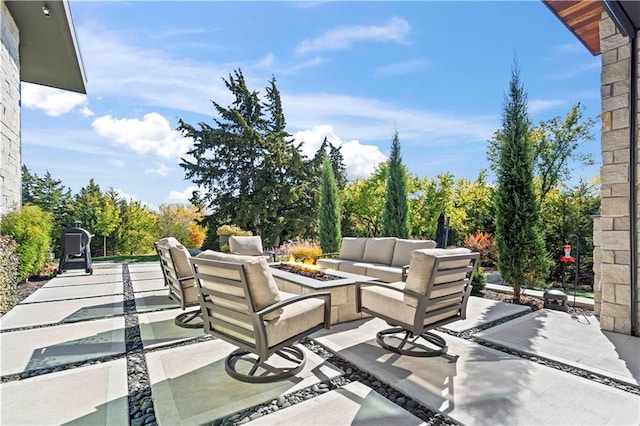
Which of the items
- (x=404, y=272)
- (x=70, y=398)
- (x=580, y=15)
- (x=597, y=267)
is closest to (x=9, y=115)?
(x=70, y=398)

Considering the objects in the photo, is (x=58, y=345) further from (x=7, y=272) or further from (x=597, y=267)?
(x=597, y=267)

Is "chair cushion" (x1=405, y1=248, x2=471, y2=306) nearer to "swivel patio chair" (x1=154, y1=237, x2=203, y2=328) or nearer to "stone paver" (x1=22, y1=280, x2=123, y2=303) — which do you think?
"swivel patio chair" (x1=154, y1=237, x2=203, y2=328)

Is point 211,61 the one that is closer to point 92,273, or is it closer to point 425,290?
point 92,273

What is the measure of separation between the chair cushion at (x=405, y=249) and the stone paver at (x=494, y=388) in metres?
A: 2.89

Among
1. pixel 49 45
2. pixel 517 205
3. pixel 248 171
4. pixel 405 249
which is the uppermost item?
pixel 49 45

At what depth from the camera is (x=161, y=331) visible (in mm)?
3775

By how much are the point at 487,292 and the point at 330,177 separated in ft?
21.8

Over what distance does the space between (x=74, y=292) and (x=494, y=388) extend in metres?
6.93

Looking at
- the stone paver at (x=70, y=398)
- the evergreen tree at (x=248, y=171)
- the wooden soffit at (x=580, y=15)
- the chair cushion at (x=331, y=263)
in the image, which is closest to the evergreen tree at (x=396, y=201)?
the chair cushion at (x=331, y=263)

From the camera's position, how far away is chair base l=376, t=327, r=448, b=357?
3.08 m

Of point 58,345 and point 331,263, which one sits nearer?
point 58,345

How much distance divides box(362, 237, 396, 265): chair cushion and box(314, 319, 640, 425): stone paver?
3.30 meters

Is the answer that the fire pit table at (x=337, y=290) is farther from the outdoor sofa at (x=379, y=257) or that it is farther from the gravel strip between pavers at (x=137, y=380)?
the gravel strip between pavers at (x=137, y=380)

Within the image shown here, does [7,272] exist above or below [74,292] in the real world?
above
